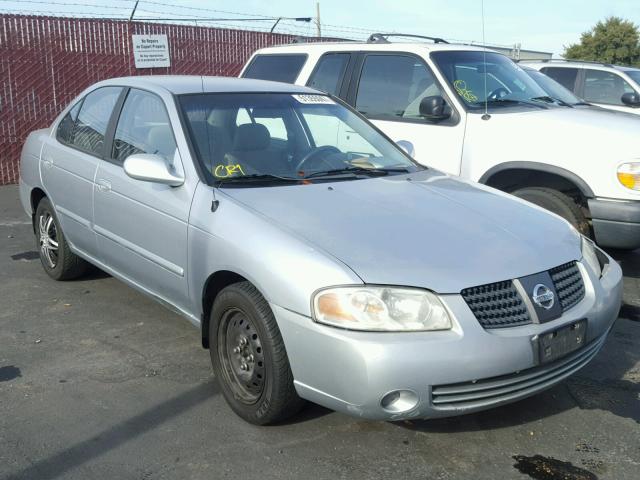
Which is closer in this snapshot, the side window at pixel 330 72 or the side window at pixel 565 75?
the side window at pixel 330 72

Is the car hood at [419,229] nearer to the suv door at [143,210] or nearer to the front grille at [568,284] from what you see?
the front grille at [568,284]

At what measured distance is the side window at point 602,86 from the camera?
1015cm

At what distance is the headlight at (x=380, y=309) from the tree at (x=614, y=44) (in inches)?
1434

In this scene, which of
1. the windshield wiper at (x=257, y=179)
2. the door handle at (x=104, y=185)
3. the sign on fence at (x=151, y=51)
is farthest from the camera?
the sign on fence at (x=151, y=51)

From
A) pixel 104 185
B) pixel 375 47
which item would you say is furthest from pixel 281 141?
pixel 375 47

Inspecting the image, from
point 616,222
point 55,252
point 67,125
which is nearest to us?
point 616,222

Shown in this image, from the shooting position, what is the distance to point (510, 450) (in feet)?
10.6

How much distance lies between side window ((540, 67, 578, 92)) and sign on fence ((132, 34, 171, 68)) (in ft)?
20.7

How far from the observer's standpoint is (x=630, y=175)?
5145 millimetres

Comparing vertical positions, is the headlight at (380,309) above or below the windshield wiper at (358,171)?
below

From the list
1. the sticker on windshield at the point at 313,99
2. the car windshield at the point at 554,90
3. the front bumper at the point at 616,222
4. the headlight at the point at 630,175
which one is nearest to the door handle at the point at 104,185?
the sticker on windshield at the point at 313,99

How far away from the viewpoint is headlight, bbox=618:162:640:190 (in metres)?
5.13

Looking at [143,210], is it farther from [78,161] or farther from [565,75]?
[565,75]

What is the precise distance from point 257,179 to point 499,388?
5.59 feet
